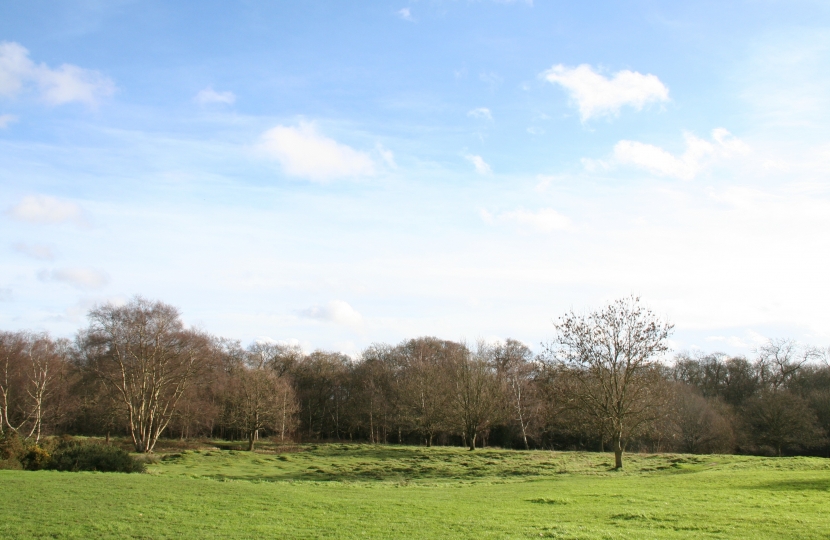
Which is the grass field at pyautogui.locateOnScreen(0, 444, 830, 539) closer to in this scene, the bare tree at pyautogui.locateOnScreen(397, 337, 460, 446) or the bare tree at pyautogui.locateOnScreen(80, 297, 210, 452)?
the bare tree at pyautogui.locateOnScreen(80, 297, 210, 452)

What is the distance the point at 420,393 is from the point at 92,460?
45948 millimetres

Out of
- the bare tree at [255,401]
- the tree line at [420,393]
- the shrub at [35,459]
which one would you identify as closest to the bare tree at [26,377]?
the tree line at [420,393]

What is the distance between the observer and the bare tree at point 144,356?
2072 inches

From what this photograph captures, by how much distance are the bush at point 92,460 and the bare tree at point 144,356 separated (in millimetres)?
20841

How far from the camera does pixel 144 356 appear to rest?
53.4 m

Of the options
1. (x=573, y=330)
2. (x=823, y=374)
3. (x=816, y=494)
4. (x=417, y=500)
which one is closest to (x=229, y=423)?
(x=573, y=330)

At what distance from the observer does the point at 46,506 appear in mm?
16281

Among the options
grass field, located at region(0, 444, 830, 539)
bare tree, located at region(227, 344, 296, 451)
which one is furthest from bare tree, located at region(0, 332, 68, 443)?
grass field, located at region(0, 444, 830, 539)

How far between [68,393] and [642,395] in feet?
209

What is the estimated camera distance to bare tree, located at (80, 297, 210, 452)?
173 feet

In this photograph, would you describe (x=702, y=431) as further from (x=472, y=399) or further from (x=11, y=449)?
(x=11, y=449)

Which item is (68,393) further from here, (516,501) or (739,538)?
(739,538)

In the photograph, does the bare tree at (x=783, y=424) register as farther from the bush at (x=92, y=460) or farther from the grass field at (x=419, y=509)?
the bush at (x=92, y=460)

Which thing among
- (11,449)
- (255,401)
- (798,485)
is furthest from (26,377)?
(798,485)
